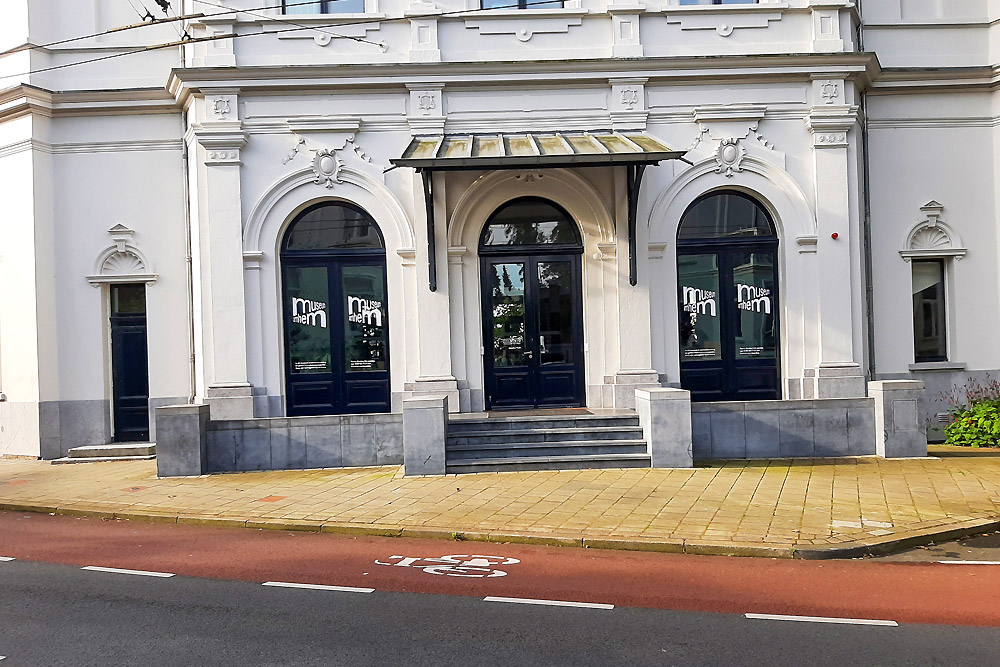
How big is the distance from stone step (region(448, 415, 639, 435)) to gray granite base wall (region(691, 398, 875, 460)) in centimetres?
113

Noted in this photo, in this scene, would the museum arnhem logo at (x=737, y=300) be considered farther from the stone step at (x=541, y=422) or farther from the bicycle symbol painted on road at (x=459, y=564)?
the bicycle symbol painted on road at (x=459, y=564)

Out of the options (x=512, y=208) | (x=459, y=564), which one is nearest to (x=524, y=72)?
(x=512, y=208)

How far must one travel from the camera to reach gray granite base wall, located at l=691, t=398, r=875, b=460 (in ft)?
44.1

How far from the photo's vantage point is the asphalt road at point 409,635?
18.2 ft

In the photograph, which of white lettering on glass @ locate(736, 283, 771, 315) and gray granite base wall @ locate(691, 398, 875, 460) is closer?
gray granite base wall @ locate(691, 398, 875, 460)

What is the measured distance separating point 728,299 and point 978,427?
4670 mm

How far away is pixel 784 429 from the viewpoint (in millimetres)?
13477

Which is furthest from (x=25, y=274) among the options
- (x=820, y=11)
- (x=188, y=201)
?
(x=820, y=11)

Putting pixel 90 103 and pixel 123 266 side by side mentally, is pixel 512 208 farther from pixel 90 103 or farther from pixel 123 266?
pixel 90 103

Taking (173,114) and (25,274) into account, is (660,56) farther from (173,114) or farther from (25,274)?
(25,274)

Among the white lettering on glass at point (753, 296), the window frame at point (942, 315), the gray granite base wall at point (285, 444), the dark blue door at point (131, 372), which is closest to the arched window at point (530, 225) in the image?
the white lettering on glass at point (753, 296)

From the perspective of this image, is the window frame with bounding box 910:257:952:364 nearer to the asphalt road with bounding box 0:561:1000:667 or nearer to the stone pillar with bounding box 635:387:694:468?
the stone pillar with bounding box 635:387:694:468

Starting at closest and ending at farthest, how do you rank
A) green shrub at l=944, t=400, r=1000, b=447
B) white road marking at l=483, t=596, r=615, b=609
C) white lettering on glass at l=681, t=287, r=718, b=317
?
white road marking at l=483, t=596, r=615, b=609 → green shrub at l=944, t=400, r=1000, b=447 → white lettering on glass at l=681, t=287, r=718, b=317

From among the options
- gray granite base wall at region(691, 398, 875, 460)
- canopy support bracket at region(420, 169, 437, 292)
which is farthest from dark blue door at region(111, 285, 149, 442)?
gray granite base wall at region(691, 398, 875, 460)
